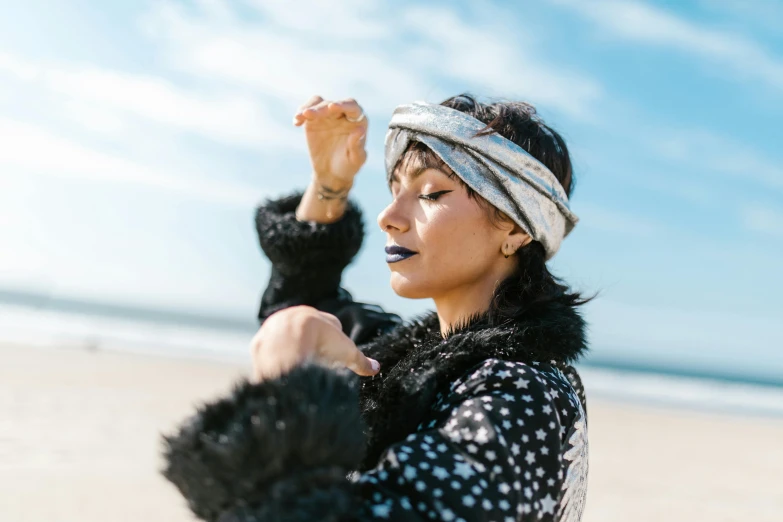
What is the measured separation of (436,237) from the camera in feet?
5.95

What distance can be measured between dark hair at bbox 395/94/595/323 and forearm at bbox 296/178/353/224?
64 cm

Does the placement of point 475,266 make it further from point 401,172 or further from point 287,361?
point 287,361

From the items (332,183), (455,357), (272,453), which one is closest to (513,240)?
(455,357)

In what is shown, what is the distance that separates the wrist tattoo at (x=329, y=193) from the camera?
262cm

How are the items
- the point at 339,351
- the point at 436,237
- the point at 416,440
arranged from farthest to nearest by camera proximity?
the point at 436,237 < the point at 339,351 < the point at 416,440

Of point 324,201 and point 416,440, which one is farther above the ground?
point 324,201

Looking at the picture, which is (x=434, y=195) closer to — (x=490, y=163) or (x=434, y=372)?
(x=490, y=163)

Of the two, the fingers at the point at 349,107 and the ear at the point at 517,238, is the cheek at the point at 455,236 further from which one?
the fingers at the point at 349,107

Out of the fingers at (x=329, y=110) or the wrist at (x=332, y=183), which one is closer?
the fingers at (x=329, y=110)

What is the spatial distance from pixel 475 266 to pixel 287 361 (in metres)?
0.66

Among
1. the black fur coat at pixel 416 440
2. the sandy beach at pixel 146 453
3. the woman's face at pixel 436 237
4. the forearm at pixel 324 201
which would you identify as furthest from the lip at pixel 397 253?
the sandy beach at pixel 146 453

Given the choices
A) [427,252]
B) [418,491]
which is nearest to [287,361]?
[418,491]

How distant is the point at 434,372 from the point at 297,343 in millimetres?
319

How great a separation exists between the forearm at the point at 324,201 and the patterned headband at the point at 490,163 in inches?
25.6
